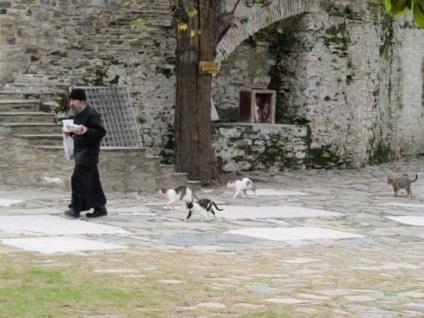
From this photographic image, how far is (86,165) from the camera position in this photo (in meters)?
12.8

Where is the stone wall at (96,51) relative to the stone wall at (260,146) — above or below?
above

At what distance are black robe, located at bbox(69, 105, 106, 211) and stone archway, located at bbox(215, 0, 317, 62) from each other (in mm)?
7258

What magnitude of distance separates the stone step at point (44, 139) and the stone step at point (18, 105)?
3.47ft

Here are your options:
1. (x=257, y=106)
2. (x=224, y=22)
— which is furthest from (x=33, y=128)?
(x=257, y=106)

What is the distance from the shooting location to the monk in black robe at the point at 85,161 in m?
12.8

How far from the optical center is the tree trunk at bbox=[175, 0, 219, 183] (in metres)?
18.2

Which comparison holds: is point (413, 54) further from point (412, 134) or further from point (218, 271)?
point (218, 271)

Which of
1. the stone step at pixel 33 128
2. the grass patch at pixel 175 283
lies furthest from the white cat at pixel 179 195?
the stone step at pixel 33 128

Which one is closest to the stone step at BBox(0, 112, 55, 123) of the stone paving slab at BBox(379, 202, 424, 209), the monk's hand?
the monk's hand

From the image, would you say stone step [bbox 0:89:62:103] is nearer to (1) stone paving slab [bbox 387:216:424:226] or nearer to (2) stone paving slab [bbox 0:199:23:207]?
(2) stone paving slab [bbox 0:199:23:207]

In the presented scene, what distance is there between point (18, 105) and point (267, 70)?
6210 millimetres

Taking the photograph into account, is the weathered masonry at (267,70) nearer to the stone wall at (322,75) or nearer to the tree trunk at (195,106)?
the stone wall at (322,75)

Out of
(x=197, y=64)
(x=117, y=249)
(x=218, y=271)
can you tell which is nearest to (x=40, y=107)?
(x=197, y=64)

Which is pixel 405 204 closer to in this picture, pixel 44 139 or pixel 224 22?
pixel 224 22
